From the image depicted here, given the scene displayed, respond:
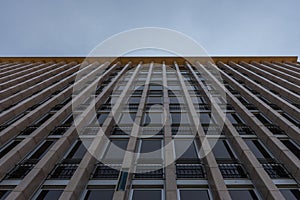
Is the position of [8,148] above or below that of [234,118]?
below

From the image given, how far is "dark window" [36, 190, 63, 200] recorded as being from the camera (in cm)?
907

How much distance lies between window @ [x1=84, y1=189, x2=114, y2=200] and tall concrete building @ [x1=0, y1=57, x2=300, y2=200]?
44 mm

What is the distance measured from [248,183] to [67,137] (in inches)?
375

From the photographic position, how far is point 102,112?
1625cm

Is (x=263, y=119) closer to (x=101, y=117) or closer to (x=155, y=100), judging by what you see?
(x=155, y=100)

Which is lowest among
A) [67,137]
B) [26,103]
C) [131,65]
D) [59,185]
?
[59,185]

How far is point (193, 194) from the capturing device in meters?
9.25

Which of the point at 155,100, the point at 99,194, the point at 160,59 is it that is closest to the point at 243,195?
the point at 99,194

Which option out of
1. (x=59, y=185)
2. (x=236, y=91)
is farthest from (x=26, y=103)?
(x=236, y=91)

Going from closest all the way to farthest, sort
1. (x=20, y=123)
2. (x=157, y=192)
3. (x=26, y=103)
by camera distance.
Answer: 1. (x=157, y=192)
2. (x=20, y=123)
3. (x=26, y=103)

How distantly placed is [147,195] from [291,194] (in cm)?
622

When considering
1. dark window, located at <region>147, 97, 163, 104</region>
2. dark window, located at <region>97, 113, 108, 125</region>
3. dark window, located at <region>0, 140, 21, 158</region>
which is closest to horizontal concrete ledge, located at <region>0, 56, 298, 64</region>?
dark window, located at <region>147, 97, 163, 104</region>

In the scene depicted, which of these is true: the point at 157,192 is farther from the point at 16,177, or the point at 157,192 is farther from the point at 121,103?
the point at 121,103

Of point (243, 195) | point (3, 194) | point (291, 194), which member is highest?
point (291, 194)
